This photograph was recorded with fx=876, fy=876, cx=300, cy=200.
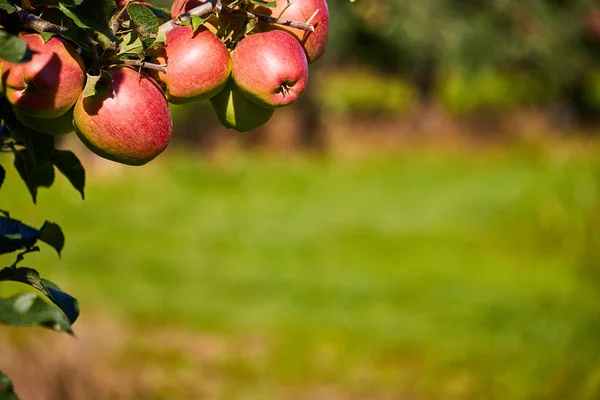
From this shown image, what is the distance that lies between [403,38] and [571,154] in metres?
2.76

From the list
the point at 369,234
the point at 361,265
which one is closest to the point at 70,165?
the point at 361,265

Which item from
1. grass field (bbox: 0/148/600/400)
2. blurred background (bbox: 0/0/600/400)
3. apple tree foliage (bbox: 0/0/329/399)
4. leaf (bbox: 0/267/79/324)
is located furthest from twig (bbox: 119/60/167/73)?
grass field (bbox: 0/148/600/400)

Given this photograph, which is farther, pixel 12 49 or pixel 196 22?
pixel 196 22

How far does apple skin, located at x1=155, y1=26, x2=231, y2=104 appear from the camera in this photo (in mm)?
892

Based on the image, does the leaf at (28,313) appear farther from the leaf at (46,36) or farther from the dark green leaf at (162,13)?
the dark green leaf at (162,13)

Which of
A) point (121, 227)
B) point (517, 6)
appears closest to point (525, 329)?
point (121, 227)

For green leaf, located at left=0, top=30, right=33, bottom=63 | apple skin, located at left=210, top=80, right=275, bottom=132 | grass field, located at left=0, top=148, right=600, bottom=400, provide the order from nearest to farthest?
green leaf, located at left=0, top=30, right=33, bottom=63, apple skin, located at left=210, top=80, right=275, bottom=132, grass field, located at left=0, top=148, right=600, bottom=400

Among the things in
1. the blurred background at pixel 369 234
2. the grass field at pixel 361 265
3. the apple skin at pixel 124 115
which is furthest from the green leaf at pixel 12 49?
the grass field at pixel 361 265

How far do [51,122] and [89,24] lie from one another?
124mm

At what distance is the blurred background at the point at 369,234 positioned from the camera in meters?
4.14

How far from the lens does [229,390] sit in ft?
12.8

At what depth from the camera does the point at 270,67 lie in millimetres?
895

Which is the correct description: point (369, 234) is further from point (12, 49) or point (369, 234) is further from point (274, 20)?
point (12, 49)

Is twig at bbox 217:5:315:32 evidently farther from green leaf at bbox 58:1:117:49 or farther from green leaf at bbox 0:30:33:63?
green leaf at bbox 0:30:33:63
